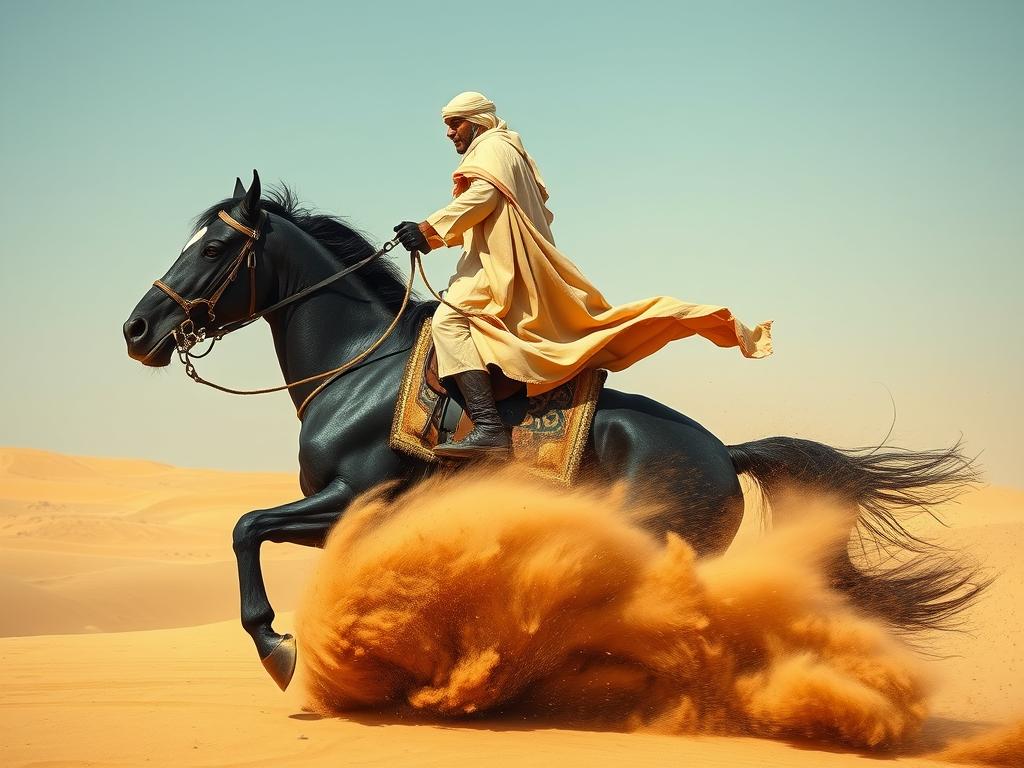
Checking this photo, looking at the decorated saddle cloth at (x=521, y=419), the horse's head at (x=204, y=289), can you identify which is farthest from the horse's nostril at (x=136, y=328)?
the decorated saddle cloth at (x=521, y=419)

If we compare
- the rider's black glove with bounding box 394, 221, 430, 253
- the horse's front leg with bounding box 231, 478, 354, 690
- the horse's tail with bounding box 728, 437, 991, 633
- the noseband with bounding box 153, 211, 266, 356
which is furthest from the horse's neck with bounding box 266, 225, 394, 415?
the horse's tail with bounding box 728, 437, 991, 633

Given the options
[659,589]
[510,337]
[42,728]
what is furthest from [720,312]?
[42,728]

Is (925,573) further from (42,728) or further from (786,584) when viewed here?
(42,728)

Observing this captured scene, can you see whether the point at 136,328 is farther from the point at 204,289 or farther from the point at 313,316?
the point at 313,316

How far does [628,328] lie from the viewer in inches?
232

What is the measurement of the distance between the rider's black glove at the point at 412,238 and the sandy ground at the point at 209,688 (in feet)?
6.12

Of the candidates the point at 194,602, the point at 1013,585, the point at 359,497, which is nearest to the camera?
the point at 359,497

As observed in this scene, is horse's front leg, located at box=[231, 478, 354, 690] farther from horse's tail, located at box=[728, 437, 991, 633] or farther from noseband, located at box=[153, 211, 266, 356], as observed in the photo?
horse's tail, located at box=[728, 437, 991, 633]

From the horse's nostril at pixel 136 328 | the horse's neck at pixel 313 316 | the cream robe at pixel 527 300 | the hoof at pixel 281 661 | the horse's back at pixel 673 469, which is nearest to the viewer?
the hoof at pixel 281 661

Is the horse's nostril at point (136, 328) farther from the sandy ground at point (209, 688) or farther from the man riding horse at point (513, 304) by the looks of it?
the sandy ground at point (209, 688)

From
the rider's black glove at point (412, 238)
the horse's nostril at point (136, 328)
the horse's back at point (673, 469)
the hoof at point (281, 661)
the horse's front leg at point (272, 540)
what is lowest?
the hoof at point (281, 661)

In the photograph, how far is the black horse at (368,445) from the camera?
5.57 metres

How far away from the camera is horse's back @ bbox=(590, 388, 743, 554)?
5.55 metres

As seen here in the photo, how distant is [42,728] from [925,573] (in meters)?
4.73
